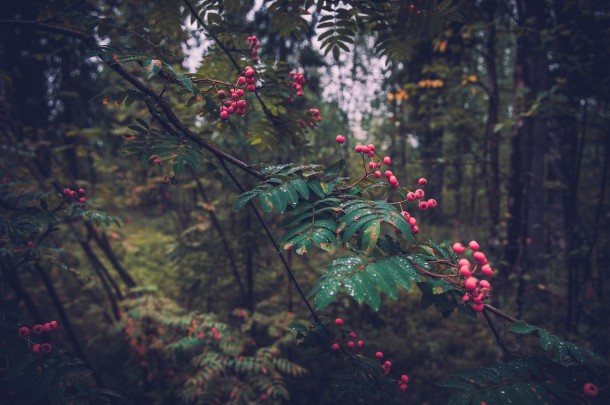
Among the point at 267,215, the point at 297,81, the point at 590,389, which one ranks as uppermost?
the point at 297,81

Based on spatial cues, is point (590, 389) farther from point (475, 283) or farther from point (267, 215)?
point (267, 215)

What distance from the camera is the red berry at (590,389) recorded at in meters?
1.17

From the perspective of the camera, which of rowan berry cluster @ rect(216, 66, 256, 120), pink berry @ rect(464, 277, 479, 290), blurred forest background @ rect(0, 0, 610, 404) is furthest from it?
blurred forest background @ rect(0, 0, 610, 404)

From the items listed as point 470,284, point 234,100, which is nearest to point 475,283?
point 470,284

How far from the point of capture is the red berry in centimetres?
117

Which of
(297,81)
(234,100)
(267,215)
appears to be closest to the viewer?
(234,100)

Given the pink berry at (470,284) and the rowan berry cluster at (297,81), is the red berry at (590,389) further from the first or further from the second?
the rowan berry cluster at (297,81)

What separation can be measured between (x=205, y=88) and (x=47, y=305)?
684 centimetres

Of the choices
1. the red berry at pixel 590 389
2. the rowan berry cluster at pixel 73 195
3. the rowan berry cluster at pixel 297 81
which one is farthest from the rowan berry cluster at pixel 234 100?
the red berry at pixel 590 389

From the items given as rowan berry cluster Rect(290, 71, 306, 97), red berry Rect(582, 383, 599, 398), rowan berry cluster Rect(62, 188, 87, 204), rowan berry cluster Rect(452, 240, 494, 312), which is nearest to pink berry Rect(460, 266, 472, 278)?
rowan berry cluster Rect(452, 240, 494, 312)

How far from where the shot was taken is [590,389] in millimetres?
1188

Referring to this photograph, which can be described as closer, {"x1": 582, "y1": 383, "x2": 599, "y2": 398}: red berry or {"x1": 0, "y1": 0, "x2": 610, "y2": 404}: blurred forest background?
{"x1": 582, "y1": 383, "x2": 599, "y2": 398}: red berry

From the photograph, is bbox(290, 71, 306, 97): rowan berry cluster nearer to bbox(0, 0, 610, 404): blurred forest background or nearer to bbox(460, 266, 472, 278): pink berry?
bbox(0, 0, 610, 404): blurred forest background

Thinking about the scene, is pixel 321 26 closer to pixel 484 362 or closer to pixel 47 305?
pixel 484 362
